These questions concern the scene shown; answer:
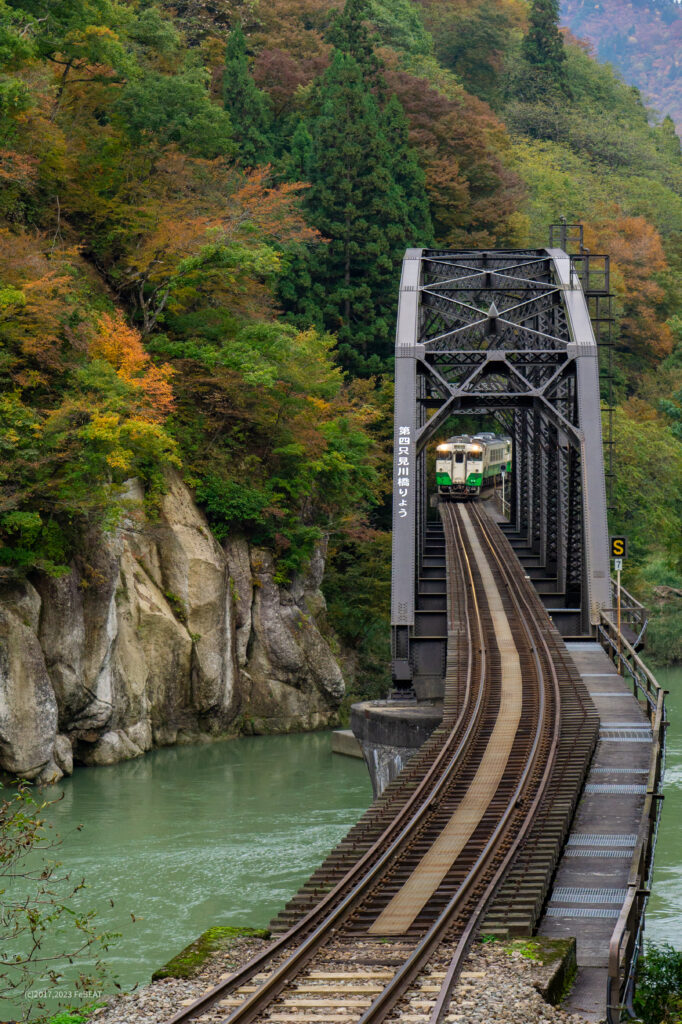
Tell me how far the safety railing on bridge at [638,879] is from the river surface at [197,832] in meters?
6.26

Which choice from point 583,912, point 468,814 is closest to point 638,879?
point 583,912

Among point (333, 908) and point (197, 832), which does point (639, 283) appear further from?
point (333, 908)

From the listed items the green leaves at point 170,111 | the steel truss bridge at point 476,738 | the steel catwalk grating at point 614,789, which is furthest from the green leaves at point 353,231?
the steel catwalk grating at point 614,789

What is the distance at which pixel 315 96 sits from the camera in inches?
2200

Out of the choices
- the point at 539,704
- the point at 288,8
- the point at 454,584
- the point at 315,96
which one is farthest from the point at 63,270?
the point at 288,8

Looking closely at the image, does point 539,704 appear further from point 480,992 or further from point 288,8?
point 288,8

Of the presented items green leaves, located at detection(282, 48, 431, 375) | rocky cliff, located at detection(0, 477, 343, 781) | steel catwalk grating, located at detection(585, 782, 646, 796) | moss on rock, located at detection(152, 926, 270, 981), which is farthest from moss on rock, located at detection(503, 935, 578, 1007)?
green leaves, located at detection(282, 48, 431, 375)

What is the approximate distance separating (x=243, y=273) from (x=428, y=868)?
2666 centimetres

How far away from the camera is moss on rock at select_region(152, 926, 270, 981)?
10.9 meters

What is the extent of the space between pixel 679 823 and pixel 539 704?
223 inches

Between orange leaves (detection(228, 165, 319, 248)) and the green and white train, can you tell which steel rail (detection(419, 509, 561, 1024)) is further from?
the green and white train

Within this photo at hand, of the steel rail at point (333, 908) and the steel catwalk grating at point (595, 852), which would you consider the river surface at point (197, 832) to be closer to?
the steel rail at point (333, 908)

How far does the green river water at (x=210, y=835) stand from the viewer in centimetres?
1883

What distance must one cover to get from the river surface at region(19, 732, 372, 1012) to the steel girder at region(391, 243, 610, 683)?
4281 mm
